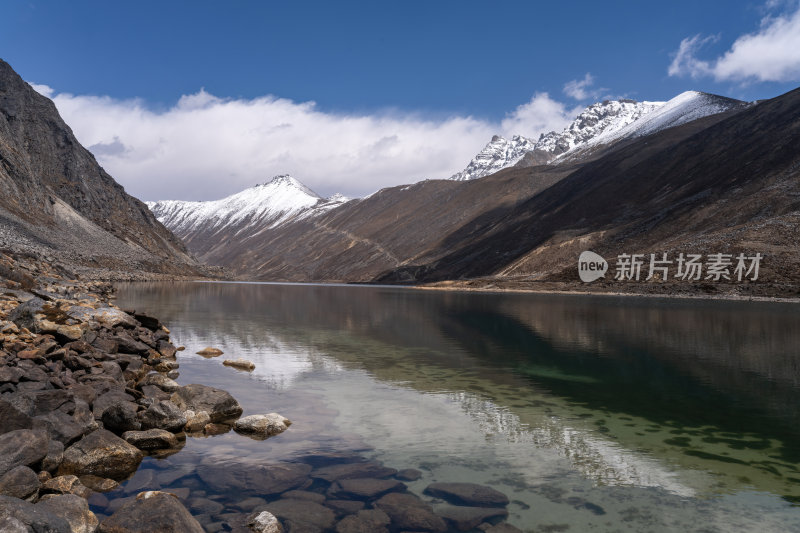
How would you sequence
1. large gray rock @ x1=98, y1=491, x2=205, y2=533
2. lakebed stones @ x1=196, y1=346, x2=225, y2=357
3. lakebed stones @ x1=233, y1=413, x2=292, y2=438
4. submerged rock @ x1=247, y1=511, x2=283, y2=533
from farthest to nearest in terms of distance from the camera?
lakebed stones @ x1=196, y1=346, x2=225, y2=357
lakebed stones @ x1=233, y1=413, x2=292, y2=438
submerged rock @ x1=247, y1=511, x2=283, y2=533
large gray rock @ x1=98, y1=491, x2=205, y2=533

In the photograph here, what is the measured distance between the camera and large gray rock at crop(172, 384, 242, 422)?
16750 millimetres

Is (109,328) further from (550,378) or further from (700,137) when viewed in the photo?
(700,137)

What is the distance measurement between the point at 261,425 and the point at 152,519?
6663 mm

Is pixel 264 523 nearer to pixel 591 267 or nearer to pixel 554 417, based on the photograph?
pixel 554 417

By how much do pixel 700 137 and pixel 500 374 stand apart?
160 metres

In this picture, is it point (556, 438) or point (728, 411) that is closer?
point (556, 438)

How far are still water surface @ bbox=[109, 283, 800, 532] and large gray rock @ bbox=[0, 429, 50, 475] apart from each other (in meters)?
2.07

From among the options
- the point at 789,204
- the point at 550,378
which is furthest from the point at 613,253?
the point at 550,378

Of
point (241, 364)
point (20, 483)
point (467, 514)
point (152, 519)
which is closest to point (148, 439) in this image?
point (20, 483)

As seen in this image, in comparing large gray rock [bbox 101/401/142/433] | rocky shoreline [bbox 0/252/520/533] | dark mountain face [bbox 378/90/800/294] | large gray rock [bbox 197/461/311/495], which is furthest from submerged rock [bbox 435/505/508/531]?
dark mountain face [bbox 378/90/800/294]

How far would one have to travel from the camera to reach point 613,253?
115m

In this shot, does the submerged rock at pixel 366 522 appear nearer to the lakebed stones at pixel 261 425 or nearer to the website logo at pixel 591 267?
the lakebed stones at pixel 261 425

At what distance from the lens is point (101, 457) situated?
39.5 feet

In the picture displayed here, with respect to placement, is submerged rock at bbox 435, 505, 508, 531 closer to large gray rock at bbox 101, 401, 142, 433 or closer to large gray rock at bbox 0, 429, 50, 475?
large gray rock at bbox 0, 429, 50, 475
